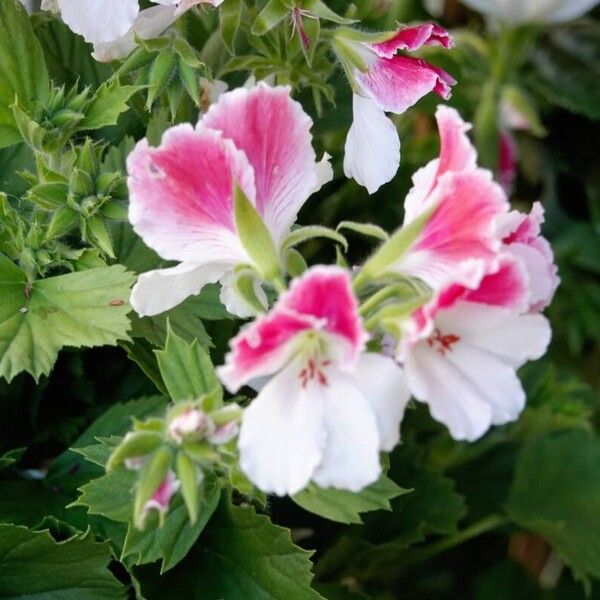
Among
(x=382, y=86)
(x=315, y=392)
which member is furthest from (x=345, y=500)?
(x=382, y=86)

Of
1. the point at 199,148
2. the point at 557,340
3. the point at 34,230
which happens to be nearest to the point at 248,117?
the point at 199,148

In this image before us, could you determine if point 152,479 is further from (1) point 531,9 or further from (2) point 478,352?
(1) point 531,9

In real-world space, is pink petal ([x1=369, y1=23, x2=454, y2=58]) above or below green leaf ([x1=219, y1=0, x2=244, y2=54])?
below

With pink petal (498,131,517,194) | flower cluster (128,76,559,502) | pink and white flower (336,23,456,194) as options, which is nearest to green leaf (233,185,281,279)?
flower cluster (128,76,559,502)

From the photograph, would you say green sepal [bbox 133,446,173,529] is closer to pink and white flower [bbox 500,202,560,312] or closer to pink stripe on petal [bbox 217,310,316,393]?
pink stripe on petal [bbox 217,310,316,393]

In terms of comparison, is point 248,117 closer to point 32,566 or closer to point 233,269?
point 233,269

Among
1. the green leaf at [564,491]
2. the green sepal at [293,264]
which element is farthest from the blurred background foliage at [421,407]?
the green sepal at [293,264]

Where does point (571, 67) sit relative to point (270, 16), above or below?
below
